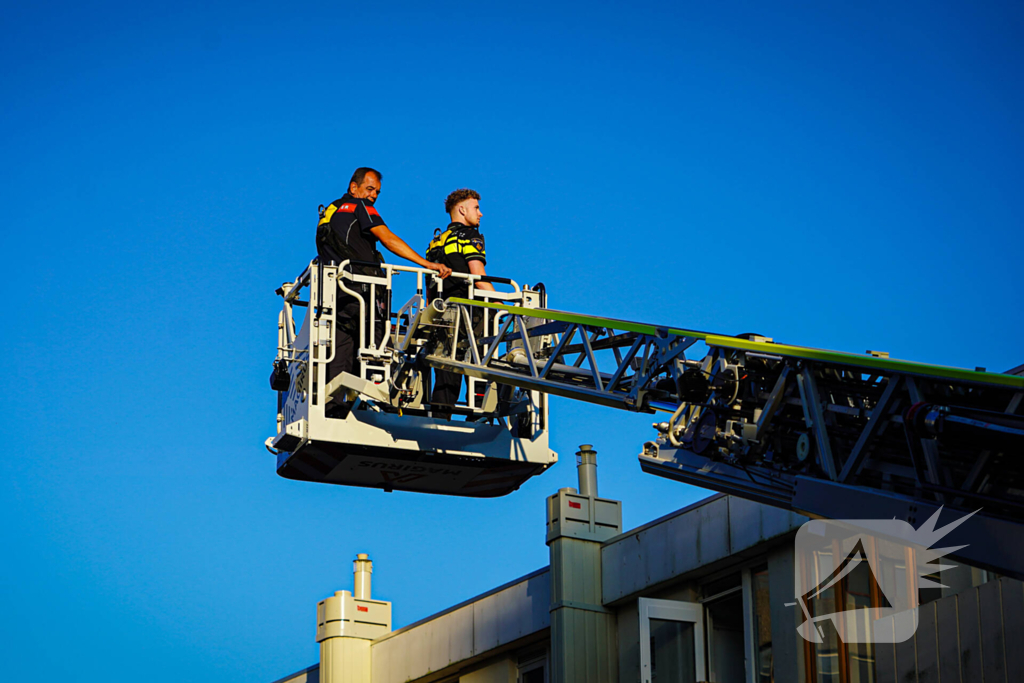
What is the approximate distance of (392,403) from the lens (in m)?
15.5

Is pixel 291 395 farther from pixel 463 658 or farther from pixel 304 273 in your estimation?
pixel 463 658

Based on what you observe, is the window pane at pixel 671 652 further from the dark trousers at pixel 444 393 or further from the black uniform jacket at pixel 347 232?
the black uniform jacket at pixel 347 232

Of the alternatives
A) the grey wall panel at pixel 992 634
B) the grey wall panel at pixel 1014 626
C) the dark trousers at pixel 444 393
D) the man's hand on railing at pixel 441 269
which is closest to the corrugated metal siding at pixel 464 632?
the dark trousers at pixel 444 393

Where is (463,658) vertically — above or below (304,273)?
below

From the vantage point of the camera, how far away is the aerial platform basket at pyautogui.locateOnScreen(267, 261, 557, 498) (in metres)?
15.4

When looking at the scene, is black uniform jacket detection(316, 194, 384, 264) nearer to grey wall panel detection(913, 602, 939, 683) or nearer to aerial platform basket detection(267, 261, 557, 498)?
aerial platform basket detection(267, 261, 557, 498)

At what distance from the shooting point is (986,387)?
28.3ft

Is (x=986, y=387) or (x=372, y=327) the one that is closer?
(x=986, y=387)

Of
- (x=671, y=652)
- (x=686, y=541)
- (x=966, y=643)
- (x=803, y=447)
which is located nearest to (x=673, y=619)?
(x=671, y=652)

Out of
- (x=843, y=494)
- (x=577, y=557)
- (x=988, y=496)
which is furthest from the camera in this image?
(x=577, y=557)

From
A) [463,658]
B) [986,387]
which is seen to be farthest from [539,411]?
[986,387]

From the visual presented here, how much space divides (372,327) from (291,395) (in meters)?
1.42

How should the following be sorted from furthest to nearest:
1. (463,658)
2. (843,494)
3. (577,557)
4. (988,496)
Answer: (463,658)
(577,557)
(843,494)
(988,496)

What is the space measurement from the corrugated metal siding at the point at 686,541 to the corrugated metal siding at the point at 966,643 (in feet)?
5.67
